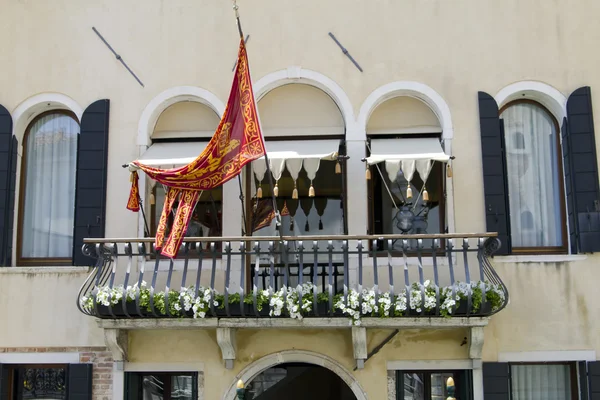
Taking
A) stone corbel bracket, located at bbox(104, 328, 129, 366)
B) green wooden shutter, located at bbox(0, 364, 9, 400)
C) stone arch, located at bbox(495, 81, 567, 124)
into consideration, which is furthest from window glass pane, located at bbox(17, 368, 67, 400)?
stone arch, located at bbox(495, 81, 567, 124)

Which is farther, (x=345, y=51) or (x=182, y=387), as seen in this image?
(x=345, y=51)

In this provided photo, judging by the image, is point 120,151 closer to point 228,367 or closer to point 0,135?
point 0,135

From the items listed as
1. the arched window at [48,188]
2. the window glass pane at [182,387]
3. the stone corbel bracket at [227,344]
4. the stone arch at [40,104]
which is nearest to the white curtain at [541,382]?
the stone corbel bracket at [227,344]

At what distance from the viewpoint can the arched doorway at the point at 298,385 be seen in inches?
570

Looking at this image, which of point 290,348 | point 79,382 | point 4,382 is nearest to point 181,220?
point 290,348

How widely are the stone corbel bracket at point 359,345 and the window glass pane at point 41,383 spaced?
3.79 metres

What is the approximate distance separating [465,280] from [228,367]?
3.11m

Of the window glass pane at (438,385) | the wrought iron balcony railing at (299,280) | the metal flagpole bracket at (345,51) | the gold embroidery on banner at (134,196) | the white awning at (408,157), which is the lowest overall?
the window glass pane at (438,385)

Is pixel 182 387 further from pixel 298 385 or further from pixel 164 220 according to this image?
pixel 298 385

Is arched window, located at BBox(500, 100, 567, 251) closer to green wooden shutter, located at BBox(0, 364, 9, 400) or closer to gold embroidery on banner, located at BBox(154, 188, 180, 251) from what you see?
gold embroidery on banner, located at BBox(154, 188, 180, 251)

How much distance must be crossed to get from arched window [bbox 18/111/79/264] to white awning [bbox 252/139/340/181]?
266 cm

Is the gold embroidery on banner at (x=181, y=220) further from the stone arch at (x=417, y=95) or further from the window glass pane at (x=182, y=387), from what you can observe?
the stone arch at (x=417, y=95)

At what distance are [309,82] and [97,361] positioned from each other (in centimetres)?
450

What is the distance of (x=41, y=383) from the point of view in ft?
34.9
